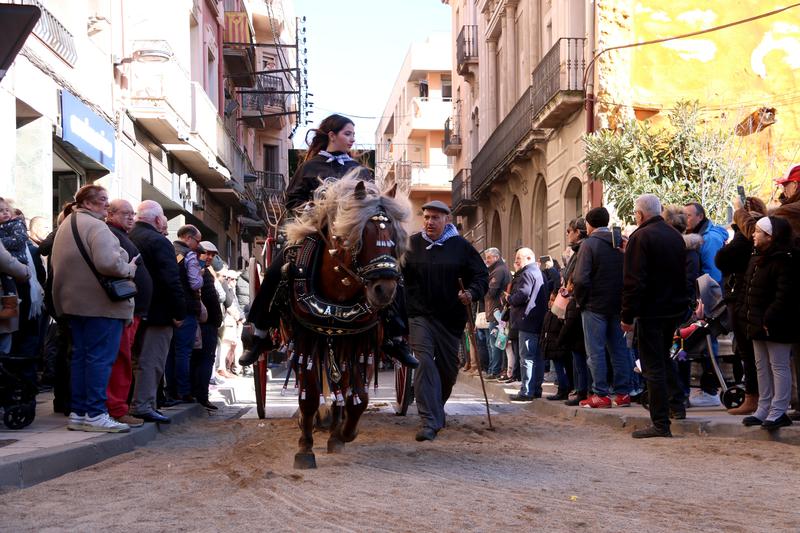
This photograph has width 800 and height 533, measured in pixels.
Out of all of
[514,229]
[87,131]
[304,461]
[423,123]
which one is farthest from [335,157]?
[423,123]

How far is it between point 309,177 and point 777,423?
4.04 meters

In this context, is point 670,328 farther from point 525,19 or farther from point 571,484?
point 525,19

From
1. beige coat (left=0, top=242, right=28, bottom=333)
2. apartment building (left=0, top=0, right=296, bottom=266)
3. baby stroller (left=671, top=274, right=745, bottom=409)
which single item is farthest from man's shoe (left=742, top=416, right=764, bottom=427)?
apartment building (left=0, top=0, right=296, bottom=266)

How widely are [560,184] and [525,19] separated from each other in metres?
7.15

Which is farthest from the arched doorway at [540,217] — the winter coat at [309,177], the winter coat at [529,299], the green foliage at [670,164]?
the winter coat at [309,177]

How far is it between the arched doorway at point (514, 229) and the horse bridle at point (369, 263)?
91.7ft

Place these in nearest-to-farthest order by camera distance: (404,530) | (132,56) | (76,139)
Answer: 1. (404,530)
2. (76,139)
3. (132,56)

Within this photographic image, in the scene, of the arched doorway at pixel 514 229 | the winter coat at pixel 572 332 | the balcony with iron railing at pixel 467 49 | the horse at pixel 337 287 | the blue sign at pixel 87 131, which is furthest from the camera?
the balcony with iron railing at pixel 467 49

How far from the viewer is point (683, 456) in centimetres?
818

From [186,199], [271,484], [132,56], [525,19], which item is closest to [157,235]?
[271,484]

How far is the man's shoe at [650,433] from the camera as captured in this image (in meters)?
9.39

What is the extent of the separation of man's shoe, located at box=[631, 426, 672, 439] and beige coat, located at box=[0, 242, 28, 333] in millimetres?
5230

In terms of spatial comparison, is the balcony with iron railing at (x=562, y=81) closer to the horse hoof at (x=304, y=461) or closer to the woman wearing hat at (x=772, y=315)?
the woman wearing hat at (x=772, y=315)

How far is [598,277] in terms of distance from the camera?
1184 centimetres
